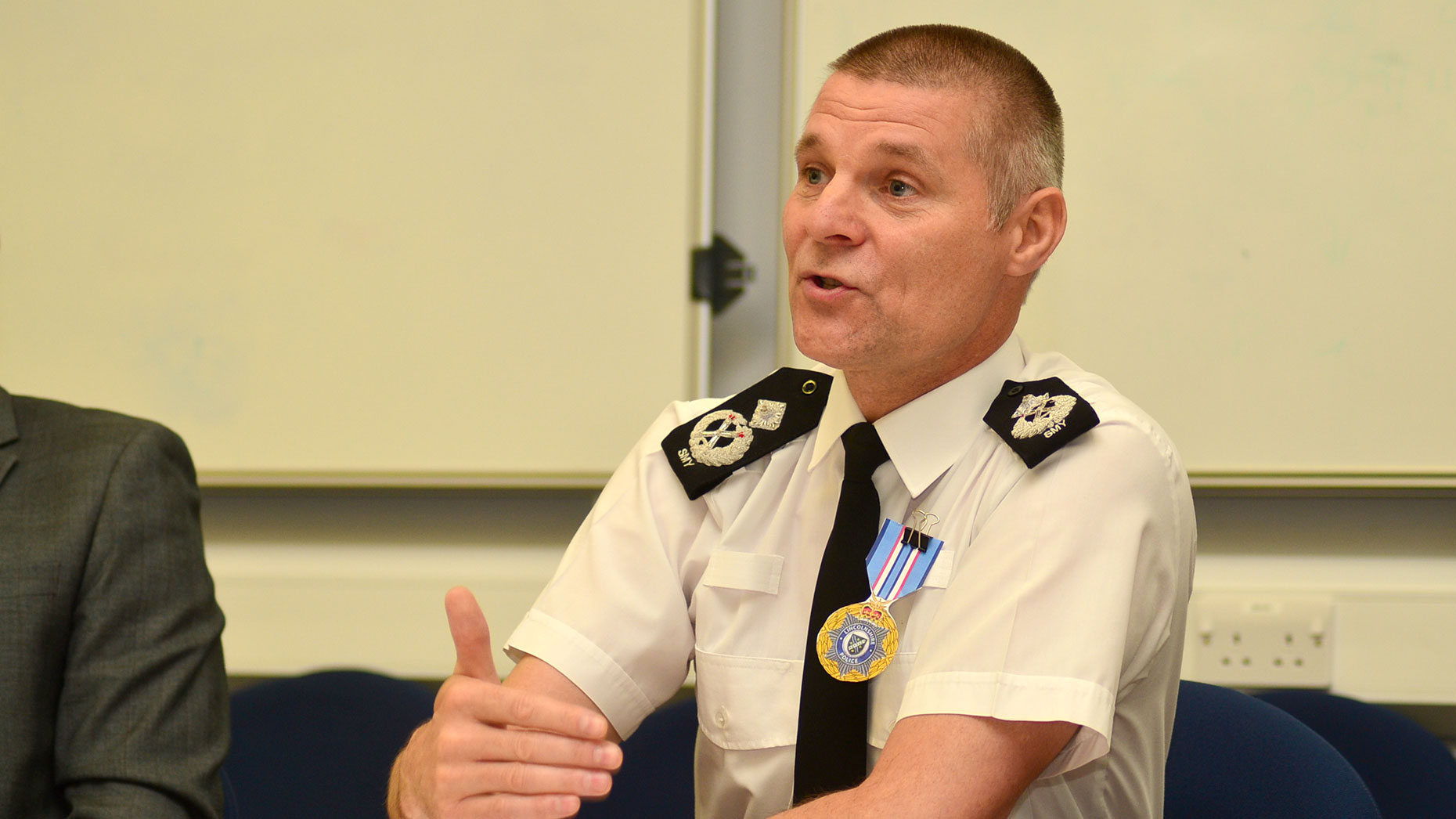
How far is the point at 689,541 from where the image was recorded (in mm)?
1303

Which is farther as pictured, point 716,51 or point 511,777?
point 716,51

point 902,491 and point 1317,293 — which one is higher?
point 1317,293

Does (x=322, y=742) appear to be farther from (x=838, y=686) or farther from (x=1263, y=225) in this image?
(x=1263, y=225)

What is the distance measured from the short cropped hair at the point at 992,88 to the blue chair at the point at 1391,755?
831 millimetres

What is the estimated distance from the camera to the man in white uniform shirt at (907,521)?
98 cm

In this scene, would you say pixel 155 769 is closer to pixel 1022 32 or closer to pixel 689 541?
pixel 689 541

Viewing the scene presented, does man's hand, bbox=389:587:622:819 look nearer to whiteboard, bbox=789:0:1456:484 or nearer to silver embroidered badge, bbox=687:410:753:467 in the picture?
silver embroidered badge, bbox=687:410:753:467

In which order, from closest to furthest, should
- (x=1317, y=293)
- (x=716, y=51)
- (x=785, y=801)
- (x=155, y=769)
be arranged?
(x=785, y=801)
(x=155, y=769)
(x=1317, y=293)
(x=716, y=51)

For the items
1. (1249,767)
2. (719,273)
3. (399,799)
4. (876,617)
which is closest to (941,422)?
(876,617)

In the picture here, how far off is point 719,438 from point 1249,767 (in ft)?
2.13

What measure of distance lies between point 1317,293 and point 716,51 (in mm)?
1016

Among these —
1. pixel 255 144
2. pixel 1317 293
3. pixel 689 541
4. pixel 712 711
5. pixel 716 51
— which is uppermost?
pixel 716 51

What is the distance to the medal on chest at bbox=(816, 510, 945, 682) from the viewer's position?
44.1 inches

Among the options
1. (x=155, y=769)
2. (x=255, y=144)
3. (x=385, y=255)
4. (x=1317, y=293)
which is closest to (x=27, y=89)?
(x=255, y=144)
